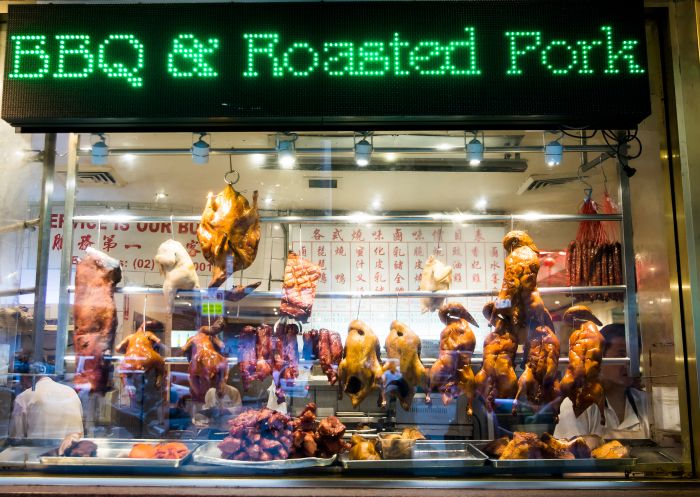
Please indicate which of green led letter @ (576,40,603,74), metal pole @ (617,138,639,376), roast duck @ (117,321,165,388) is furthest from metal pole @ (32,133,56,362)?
metal pole @ (617,138,639,376)

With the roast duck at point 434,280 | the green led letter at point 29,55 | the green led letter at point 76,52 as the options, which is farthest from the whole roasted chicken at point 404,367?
the green led letter at point 29,55

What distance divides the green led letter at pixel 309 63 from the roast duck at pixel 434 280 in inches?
95.6

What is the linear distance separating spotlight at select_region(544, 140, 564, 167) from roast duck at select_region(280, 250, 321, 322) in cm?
203

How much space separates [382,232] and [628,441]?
2.50 meters

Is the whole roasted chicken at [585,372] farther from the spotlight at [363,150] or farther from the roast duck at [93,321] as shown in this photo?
the roast duck at [93,321]

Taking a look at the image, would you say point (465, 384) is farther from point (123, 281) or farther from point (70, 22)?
point (70, 22)

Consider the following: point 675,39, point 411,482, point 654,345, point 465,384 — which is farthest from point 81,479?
point 675,39

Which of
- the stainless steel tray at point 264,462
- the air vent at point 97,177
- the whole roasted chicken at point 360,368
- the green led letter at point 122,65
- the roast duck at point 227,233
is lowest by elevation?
the stainless steel tray at point 264,462

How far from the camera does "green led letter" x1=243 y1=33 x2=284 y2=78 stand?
3.63 meters

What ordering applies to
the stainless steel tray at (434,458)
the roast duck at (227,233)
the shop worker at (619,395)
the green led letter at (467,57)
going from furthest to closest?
the roast duck at (227,233), the shop worker at (619,395), the stainless steel tray at (434,458), the green led letter at (467,57)

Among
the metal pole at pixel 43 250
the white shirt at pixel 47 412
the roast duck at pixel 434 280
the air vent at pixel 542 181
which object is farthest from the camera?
the roast duck at pixel 434 280

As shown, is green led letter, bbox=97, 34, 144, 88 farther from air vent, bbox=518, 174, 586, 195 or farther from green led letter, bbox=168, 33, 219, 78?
air vent, bbox=518, 174, 586, 195

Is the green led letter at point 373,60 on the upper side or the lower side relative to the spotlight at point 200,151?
upper

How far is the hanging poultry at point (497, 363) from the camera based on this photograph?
4664mm
